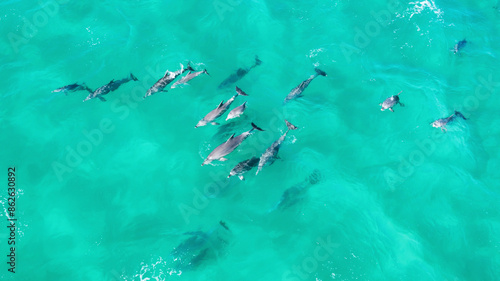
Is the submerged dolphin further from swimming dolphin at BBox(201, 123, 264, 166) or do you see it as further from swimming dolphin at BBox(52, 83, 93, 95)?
swimming dolphin at BBox(52, 83, 93, 95)

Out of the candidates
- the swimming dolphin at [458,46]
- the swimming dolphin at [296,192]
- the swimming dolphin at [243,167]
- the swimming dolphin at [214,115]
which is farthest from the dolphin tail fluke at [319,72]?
the swimming dolphin at [458,46]

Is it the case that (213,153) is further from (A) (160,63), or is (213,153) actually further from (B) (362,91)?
(B) (362,91)

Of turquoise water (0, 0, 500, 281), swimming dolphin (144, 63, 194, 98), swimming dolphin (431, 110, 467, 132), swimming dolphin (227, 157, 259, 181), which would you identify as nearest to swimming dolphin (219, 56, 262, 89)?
turquoise water (0, 0, 500, 281)

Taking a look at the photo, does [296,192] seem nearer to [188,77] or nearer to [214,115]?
[214,115]

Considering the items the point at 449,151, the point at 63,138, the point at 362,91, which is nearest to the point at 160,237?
the point at 63,138

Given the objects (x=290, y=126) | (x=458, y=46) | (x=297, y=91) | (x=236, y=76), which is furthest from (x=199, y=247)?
(x=458, y=46)
